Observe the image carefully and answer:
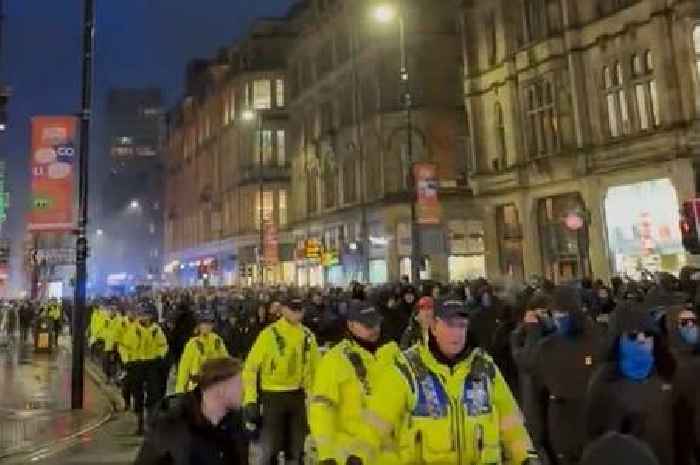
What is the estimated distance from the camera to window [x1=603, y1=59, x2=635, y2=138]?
28.1 m

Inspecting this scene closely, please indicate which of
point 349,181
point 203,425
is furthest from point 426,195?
point 349,181

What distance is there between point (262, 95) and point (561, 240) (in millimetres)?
37465

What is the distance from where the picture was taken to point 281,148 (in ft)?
203

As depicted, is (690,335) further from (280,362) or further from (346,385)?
(280,362)

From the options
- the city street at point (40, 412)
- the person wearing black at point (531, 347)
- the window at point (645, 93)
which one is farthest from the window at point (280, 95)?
the person wearing black at point (531, 347)

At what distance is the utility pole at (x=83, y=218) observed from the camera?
15.1 m

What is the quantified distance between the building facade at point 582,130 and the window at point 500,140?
70 millimetres

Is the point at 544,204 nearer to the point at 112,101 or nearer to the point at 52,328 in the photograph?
the point at 52,328

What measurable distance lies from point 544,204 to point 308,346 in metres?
26.0

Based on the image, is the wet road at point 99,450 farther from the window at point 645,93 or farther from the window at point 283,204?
the window at point 283,204

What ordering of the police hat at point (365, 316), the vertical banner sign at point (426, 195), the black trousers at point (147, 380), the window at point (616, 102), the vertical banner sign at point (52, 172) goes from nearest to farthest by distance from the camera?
the police hat at point (365, 316)
the black trousers at point (147, 380)
the vertical banner sign at point (52, 172)
the vertical banner sign at point (426, 195)
the window at point (616, 102)

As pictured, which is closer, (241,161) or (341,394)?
(341,394)

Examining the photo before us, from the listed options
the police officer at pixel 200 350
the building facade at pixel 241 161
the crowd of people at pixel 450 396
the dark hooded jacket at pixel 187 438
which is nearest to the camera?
the dark hooded jacket at pixel 187 438

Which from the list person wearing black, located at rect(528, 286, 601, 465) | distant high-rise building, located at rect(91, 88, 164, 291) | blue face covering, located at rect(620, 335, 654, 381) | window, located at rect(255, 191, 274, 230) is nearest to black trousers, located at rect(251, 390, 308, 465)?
person wearing black, located at rect(528, 286, 601, 465)
